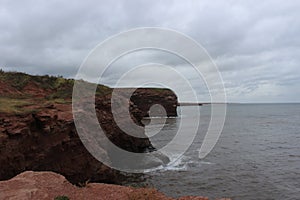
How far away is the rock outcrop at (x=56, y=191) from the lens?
1101cm

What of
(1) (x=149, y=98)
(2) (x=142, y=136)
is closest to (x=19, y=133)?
(2) (x=142, y=136)

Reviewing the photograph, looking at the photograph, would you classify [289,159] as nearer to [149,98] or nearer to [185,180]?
[185,180]

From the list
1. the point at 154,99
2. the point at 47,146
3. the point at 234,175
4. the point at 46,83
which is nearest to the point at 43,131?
the point at 47,146

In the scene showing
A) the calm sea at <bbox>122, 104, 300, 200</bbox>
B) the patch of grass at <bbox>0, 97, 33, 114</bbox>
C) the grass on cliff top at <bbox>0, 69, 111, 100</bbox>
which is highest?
the grass on cliff top at <bbox>0, 69, 111, 100</bbox>

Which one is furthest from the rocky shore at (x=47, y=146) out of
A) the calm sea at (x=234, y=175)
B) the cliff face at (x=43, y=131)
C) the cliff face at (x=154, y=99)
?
the cliff face at (x=154, y=99)

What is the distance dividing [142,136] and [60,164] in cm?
1498

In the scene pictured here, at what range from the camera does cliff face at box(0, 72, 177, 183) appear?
17.2 meters

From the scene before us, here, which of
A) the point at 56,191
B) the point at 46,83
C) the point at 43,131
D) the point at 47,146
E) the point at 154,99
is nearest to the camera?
the point at 56,191

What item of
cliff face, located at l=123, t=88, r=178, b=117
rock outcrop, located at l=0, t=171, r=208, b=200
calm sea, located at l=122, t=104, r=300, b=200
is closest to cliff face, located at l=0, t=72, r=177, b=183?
calm sea, located at l=122, t=104, r=300, b=200

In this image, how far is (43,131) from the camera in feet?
62.5

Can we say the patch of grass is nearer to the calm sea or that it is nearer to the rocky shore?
the rocky shore

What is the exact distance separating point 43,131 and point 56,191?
817cm

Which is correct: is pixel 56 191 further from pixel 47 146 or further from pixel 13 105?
pixel 13 105

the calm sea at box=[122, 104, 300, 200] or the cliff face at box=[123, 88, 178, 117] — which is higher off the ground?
the cliff face at box=[123, 88, 178, 117]
